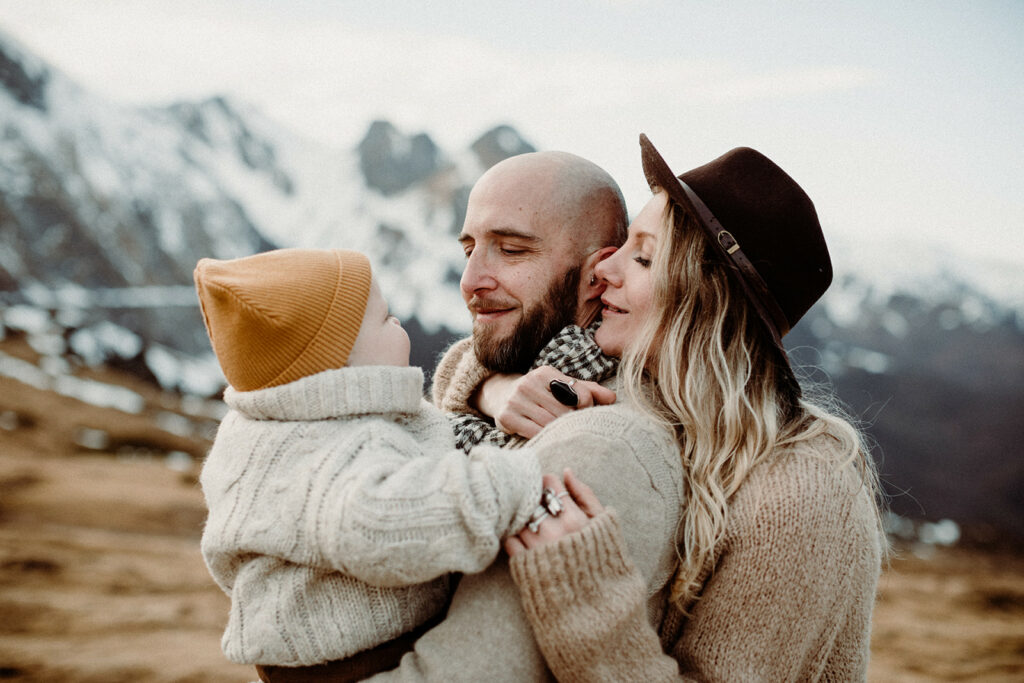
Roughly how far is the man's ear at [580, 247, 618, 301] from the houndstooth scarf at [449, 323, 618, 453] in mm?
313

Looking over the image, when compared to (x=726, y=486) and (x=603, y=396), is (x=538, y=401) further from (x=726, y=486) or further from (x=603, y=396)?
(x=726, y=486)

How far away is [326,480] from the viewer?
1320 millimetres

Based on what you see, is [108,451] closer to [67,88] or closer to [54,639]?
[54,639]

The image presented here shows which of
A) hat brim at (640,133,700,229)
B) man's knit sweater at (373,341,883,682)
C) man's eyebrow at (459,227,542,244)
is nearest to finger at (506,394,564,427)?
man's knit sweater at (373,341,883,682)

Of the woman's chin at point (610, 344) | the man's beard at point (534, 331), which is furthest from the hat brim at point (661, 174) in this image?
the man's beard at point (534, 331)

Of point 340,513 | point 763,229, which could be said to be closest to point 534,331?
point 763,229

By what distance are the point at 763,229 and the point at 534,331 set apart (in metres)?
0.98

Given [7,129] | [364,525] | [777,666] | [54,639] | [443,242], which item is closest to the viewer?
[364,525]

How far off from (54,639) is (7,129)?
44.3 feet

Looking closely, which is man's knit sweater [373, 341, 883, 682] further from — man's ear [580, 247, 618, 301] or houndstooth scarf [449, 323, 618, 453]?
man's ear [580, 247, 618, 301]

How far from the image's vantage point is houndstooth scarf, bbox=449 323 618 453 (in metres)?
2.10

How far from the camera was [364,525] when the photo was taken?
123cm

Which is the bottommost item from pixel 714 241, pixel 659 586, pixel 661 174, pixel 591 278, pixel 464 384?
pixel 464 384

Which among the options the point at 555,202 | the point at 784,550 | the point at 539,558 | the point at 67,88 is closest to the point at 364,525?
the point at 539,558
